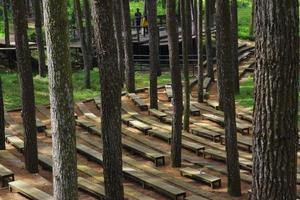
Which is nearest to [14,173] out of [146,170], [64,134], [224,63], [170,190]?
[146,170]

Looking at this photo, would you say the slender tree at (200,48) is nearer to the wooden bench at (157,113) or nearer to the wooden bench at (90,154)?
the wooden bench at (157,113)

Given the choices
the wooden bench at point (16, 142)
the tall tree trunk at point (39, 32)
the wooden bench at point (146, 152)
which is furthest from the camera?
the tall tree trunk at point (39, 32)

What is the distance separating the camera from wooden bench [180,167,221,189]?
39.4 feet

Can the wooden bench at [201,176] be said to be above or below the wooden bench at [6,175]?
below

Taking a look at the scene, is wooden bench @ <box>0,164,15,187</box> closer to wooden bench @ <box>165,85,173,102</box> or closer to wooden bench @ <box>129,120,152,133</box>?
wooden bench @ <box>129,120,152,133</box>

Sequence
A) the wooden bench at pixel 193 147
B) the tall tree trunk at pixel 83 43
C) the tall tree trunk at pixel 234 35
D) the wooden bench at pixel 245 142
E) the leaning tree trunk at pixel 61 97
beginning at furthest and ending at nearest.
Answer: the tall tree trunk at pixel 83 43 < the tall tree trunk at pixel 234 35 < the wooden bench at pixel 245 142 < the wooden bench at pixel 193 147 < the leaning tree trunk at pixel 61 97

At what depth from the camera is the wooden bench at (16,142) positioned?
14.5 metres

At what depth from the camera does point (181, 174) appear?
43.1 feet

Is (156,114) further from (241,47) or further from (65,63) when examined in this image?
(241,47)

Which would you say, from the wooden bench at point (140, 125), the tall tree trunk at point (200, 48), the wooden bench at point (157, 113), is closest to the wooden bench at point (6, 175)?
the wooden bench at point (140, 125)

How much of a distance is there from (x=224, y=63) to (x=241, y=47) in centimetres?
2467

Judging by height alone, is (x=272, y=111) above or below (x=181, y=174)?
above

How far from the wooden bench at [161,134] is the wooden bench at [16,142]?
14.3 feet

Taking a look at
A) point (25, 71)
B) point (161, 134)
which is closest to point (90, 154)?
point (161, 134)
